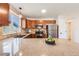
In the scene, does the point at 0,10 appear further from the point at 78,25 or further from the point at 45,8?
the point at 78,25

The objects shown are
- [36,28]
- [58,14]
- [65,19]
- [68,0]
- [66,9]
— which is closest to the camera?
[68,0]

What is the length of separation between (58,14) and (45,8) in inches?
17.5

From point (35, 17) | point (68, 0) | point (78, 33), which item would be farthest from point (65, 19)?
point (68, 0)

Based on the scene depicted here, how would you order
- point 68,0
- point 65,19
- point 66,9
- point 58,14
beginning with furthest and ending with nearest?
point 65,19 → point 58,14 → point 66,9 → point 68,0

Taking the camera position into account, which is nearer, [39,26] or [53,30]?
[39,26]

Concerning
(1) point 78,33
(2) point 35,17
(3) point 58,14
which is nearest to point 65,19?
(3) point 58,14

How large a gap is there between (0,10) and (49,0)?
109cm

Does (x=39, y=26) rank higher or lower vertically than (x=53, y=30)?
higher

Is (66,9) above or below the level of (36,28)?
above

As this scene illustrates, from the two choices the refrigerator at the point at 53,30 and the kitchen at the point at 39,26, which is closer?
the kitchen at the point at 39,26

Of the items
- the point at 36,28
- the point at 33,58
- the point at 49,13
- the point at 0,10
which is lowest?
the point at 33,58

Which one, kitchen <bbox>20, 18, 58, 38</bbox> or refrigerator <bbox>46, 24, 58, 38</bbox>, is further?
refrigerator <bbox>46, 24, 58, 38</bbox>

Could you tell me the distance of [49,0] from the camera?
840 millimetres

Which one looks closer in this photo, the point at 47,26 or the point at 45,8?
the point at 45,8
